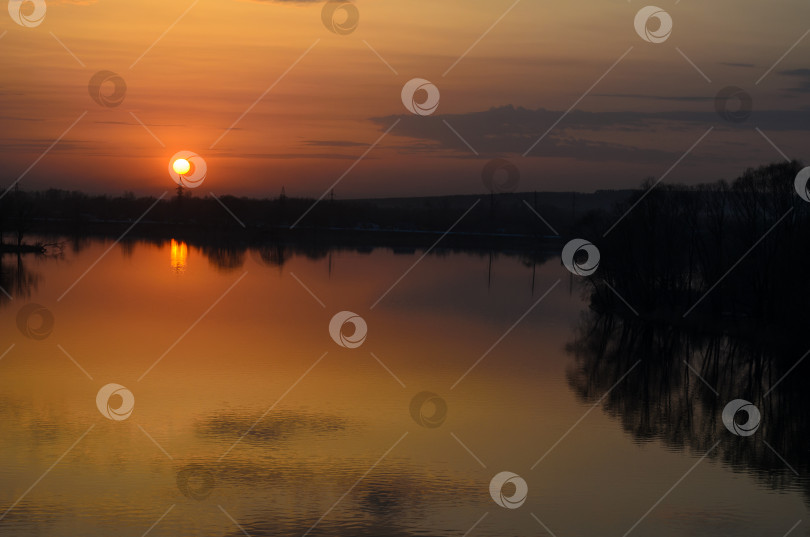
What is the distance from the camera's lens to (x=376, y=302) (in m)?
48.5

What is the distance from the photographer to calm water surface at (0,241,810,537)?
16.3 meters

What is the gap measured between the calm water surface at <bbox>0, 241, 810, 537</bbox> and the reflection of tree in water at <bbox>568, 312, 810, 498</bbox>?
16cm

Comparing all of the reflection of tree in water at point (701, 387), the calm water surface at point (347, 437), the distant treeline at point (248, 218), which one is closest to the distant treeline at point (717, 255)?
the reflection of tree in water at point (701, 387)

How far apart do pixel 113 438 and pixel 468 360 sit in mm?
14008

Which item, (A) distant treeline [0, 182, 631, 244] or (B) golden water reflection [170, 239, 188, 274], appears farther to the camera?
(A) distant treeline [0, 182, 631, 244]

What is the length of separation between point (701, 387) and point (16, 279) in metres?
38.9

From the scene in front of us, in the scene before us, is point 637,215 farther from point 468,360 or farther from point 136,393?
point 136,393

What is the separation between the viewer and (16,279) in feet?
181

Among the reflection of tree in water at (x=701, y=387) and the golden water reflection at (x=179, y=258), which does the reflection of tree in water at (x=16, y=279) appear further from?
the reflection of tree in water at (x=701, y=387)

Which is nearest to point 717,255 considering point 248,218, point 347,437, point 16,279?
point 347,437

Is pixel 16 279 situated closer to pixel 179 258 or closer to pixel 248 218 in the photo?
pixel 179 258

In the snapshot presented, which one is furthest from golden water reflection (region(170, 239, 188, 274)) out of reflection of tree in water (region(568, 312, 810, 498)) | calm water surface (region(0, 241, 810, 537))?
reflection of tree in water (region(568, 312, 810, 498))

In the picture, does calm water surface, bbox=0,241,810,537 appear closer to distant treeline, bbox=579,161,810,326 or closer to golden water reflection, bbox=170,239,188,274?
distant treeline, bbox=579,161,810,326

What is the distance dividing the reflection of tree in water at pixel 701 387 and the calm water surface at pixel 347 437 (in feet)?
0.53
